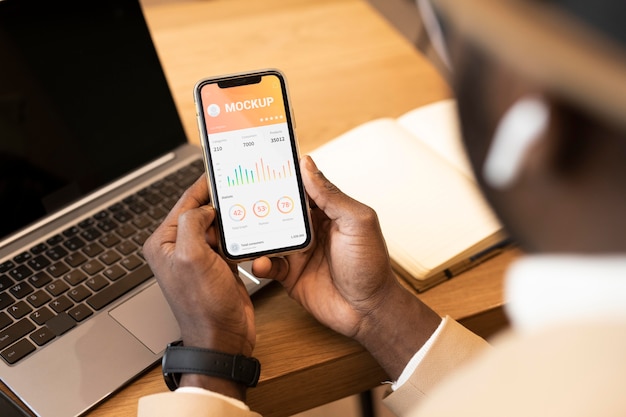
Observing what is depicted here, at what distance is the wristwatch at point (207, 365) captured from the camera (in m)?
0.69

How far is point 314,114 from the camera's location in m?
1.12

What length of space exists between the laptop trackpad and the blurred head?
60cm

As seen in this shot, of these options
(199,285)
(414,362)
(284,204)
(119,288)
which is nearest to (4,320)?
(119,288)

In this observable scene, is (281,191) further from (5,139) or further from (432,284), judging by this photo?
(5,139)

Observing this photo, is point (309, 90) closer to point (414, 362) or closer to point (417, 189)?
point (417, 189)

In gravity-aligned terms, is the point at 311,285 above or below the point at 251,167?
below

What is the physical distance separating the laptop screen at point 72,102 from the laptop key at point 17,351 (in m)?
0.18

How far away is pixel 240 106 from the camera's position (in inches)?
30.0

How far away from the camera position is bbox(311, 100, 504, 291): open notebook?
A: 84cm

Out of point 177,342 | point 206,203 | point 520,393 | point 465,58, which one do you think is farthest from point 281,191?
point 465,58

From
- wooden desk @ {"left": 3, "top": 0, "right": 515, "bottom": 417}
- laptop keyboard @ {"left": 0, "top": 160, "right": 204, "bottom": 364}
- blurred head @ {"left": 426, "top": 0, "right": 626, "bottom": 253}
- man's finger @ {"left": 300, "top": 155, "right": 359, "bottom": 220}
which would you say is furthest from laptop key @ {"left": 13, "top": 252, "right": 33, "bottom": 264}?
blurred head @ {"left": 426, "top": 0, "right": 626, "bottom": 253}

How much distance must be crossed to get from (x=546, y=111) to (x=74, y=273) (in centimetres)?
72

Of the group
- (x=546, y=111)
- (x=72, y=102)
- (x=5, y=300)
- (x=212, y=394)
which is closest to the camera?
(x=546, y=111)

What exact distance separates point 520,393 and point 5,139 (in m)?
0.71
